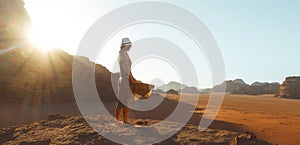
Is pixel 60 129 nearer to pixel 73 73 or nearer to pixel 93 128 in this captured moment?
pixel 93 128

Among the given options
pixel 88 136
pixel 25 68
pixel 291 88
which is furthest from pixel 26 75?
pixel 291 88

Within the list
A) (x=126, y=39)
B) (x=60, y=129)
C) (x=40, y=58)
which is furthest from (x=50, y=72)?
(x=126, y=39)

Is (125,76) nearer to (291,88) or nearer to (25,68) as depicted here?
(25,68)

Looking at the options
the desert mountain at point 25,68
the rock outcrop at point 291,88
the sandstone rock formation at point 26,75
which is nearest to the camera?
the sandstone rock formation at point 26,75

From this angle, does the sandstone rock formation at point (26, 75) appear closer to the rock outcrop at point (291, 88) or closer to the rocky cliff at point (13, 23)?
the rocky cliff at point (13, 23)

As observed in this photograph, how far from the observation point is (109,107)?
16.7 m

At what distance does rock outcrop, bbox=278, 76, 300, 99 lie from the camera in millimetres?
50594

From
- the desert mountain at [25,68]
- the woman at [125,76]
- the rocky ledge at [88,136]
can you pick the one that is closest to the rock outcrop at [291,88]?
the desert mountain at [25,68]

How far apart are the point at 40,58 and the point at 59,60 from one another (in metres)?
1.44

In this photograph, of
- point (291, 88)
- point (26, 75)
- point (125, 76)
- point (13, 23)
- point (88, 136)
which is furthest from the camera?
point (291, 88)

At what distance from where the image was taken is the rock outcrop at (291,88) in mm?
50594

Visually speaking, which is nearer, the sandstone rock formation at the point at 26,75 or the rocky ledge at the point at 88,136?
the rocky ledge at the point at 88,136

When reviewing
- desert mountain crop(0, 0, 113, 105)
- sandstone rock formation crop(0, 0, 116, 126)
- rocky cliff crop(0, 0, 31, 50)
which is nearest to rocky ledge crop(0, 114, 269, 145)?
sandstone rock formation crop(0, 0, 116, 126)

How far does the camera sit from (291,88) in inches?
2019
